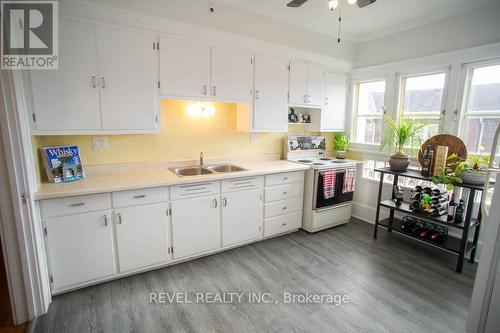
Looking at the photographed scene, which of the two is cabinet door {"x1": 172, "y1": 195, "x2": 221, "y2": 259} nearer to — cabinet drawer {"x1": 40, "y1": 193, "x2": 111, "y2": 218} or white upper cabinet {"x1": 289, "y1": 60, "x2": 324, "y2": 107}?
cabinet drawer {"x1": 40, "y1": 193, "x2": 111, "y2": 218}

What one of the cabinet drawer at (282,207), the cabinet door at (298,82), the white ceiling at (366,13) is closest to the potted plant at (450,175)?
the cabinet drawer at (282,207)

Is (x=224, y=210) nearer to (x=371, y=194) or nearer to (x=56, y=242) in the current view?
(x=56, y=242)

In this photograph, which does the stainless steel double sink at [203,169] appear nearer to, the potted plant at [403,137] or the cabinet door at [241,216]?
the cabinet door at [241,216]

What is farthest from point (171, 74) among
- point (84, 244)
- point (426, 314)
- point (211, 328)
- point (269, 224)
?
point (426, 314)

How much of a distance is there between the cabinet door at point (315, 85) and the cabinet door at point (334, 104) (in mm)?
115

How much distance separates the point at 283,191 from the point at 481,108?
2.39 metres

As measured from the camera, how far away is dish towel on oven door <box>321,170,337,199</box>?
130 inches

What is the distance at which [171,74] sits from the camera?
254cm

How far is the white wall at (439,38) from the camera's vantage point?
267cm

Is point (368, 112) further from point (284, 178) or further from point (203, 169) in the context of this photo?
point (203, 169)

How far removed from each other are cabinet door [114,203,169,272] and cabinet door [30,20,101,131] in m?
0.89

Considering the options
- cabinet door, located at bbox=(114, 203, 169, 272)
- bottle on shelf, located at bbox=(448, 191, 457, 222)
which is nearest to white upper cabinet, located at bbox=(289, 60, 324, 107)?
bottle on shelf, located at bbox=(448, 191, 457, 222)

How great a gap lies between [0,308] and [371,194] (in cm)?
438

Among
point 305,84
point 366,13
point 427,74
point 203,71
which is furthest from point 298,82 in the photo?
point 427,74
